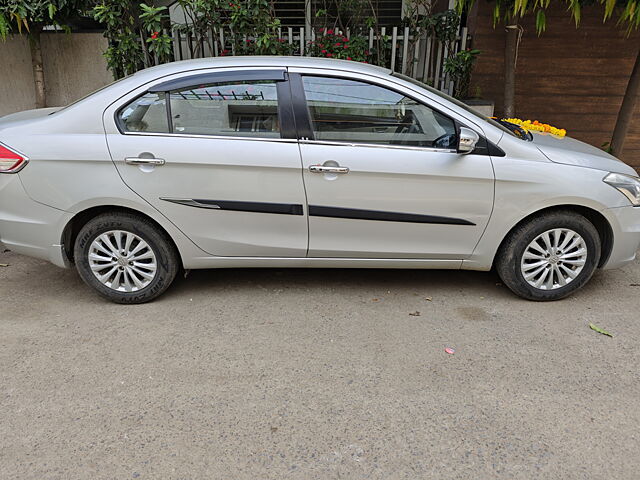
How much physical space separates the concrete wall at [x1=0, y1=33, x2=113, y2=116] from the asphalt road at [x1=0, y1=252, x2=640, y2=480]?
145 inches

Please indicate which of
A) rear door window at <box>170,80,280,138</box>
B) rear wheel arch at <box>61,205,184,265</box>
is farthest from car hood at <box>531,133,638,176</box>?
rear wheel arch at <box>61,205,184,265</box>

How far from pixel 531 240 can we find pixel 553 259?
0.23 metres

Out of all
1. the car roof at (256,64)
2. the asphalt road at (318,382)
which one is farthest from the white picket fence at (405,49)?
the asphalt road at (318,382)

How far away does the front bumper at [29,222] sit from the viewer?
360 centimetres

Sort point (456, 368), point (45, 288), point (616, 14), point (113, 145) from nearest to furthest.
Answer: point (456, 368), point (113, 145), point (45, 288), point (616, 14)

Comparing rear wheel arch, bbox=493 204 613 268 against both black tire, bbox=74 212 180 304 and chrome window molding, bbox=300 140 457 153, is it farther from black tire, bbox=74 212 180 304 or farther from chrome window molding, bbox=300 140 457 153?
black tire, bbox=74 212 180 304

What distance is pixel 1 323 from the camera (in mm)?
3570

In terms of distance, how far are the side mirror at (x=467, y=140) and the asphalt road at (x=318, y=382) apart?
1148mm

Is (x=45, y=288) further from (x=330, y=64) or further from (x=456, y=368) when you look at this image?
(x=456, y=368)

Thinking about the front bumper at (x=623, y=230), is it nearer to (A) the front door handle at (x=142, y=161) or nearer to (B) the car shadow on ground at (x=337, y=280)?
(B) the car shadow on ground at (x=337, y=280)

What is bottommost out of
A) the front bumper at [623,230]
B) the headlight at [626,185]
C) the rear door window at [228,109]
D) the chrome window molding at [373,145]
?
the front bumper at [623,230]

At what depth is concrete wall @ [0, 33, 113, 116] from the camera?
6734 millimetres

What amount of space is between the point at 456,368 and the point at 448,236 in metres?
1.02

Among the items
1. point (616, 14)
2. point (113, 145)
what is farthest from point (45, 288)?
point (616, 14)
